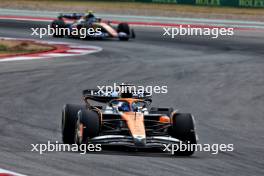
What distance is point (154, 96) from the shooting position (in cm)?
2045

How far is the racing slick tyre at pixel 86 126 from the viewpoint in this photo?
13.4 m

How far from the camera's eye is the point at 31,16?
45.7 meters

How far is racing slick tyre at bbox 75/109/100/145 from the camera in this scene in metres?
13.4

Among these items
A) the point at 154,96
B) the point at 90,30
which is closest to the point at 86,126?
the point at 154,96

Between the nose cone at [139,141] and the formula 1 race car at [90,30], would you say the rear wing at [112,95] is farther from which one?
the formula 1 race car at [90,30]

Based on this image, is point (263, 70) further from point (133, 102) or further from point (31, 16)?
point (31, 16)

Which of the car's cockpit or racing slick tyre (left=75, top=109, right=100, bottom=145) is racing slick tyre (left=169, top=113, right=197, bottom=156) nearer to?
the car's cockpit

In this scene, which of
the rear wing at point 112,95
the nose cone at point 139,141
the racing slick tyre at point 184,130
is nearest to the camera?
the nose cone at point 139,141

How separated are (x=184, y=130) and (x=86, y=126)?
4.79ft

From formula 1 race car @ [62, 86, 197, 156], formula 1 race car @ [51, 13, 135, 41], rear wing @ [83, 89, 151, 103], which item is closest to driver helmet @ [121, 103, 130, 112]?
formula 1 race car @ [62, 86, 197, 156]

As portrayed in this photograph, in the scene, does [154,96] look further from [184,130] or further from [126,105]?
[184,130]

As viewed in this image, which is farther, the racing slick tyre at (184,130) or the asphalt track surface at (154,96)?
the racing slick tyre at (184,130)

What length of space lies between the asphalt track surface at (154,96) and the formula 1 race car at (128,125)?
235 millimetres

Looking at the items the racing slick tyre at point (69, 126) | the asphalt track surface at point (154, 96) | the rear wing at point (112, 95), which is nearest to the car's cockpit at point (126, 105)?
the rear wing at point (112, 95)
